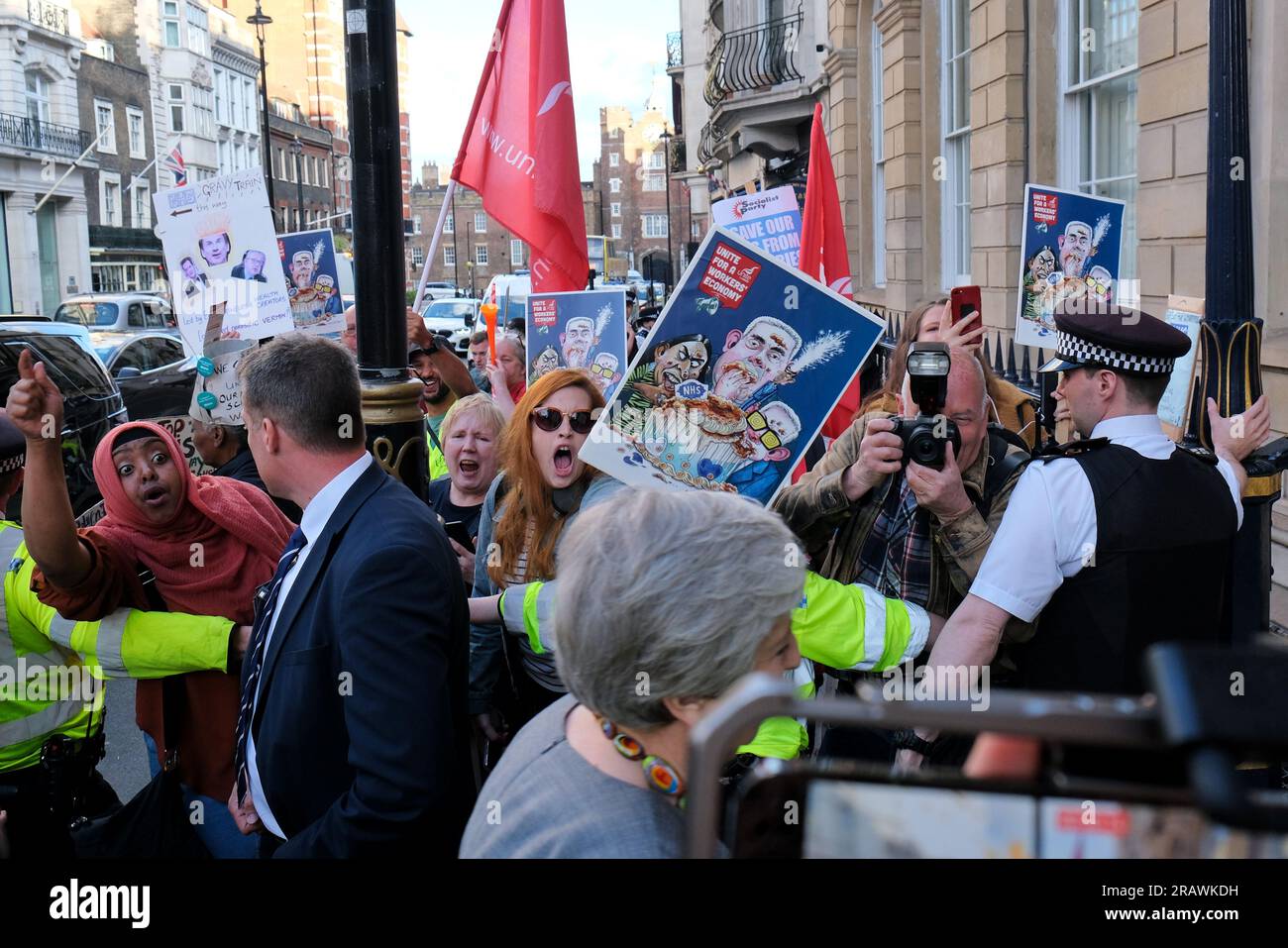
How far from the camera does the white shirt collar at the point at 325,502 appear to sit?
9.11 ft

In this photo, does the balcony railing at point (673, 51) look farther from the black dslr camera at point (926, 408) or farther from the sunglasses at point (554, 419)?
the black dslr camera at point (926, 408)

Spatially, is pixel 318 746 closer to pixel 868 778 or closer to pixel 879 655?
pixel 879 655

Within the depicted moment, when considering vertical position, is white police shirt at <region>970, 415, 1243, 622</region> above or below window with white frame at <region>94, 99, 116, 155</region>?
below

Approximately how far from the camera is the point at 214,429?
569 cm

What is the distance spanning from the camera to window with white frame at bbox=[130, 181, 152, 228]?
6131cm

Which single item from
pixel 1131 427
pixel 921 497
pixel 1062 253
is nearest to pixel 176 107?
pixel 1062 253

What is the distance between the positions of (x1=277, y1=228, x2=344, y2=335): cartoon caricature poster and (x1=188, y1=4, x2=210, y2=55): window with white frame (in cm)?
6763

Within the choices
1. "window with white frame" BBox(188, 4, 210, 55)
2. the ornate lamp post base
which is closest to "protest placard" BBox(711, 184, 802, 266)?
the ornate lamp post base

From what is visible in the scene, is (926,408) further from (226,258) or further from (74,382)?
(74,382)

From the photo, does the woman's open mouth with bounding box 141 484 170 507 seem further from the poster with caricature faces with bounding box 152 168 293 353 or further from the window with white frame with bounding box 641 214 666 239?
the window with white frame with bounding box 641 214 666 239
